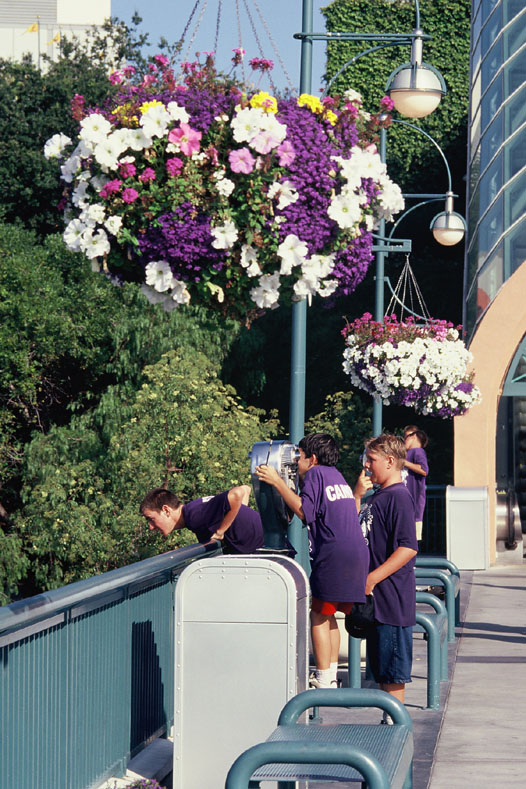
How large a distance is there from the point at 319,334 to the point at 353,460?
19.2 feet

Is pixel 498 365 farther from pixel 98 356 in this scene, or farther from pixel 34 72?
pixel 34 72

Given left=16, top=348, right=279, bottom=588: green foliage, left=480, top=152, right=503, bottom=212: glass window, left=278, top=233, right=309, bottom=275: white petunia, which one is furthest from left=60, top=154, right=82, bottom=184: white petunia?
left=480, top=152, right=503, bottom=212: glass window

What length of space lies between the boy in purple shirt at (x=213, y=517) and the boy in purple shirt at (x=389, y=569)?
75cm

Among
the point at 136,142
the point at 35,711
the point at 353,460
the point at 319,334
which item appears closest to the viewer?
the point at 35,711

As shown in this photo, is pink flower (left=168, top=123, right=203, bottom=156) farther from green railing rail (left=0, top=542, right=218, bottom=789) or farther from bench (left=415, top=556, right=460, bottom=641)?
bench (left=415, top=556, right=460, bottom=641)

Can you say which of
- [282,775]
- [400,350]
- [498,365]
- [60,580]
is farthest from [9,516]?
[282,775]

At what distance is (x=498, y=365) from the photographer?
20.6 m

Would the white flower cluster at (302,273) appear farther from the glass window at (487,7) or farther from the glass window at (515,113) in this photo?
the glass window at (487,7)

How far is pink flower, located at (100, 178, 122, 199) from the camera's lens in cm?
599

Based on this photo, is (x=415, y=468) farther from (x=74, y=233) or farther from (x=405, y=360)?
(x=74, y=233)

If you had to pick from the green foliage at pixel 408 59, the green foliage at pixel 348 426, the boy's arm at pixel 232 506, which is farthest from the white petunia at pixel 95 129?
the green foliage at pixel 408 59

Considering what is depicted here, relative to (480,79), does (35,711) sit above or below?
below

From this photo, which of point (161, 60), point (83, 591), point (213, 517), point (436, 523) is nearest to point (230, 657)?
point (83, 591)

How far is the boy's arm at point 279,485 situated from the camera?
680 cm
